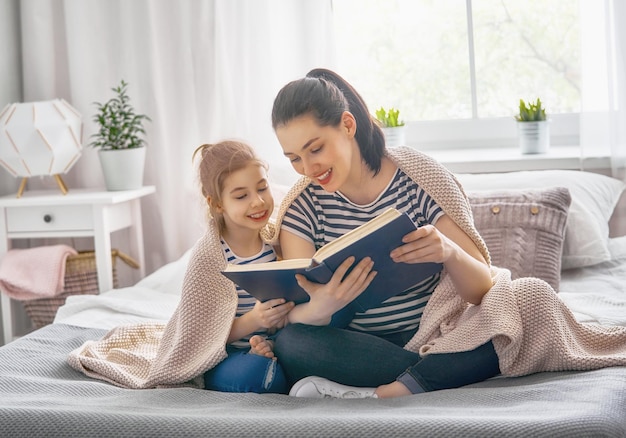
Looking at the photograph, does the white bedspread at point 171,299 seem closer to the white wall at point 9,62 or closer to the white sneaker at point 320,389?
the white sneaker at point 320,389

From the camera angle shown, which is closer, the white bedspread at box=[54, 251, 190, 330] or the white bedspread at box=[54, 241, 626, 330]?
the white bedspread at box=[54, 241, 626, 330]

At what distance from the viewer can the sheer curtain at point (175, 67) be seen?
301 centimetres

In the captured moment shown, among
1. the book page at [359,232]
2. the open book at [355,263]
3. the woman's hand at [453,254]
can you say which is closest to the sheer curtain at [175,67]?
the woman's hand at [453,254]

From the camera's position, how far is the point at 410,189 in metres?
1.75

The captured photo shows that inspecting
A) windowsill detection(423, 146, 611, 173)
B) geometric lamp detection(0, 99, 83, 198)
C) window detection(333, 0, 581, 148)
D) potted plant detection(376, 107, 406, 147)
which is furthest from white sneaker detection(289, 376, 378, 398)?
window detection(333, 0, 581, 148)

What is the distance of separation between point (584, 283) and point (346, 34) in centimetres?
142

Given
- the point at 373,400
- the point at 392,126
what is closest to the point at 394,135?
the point at 392,126

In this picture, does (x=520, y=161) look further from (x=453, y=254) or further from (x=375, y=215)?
(x=453, y=254)

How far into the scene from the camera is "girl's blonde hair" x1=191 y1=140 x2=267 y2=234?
173 cm

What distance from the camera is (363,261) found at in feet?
4.78

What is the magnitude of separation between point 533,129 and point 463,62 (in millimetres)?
453

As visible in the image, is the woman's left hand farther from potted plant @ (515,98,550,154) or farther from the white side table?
the white side table

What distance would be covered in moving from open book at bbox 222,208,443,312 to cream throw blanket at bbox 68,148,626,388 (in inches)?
4.8

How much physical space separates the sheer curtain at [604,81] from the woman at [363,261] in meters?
1.16
